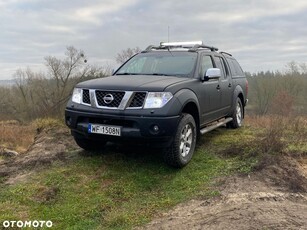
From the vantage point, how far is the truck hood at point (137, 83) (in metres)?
4.77

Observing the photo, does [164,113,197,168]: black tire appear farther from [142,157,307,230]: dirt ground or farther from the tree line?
the tree line

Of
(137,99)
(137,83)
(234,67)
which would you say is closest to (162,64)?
(137,83)

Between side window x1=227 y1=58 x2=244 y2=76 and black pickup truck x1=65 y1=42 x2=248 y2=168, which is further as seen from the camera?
side window x1=227 y1=58 x2=244 y2=76

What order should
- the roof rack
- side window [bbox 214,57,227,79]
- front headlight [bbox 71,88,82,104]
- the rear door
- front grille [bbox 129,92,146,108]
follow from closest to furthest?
front grille [bbox 129,92,146,108] → front headlight [bbox 71,88,82,104] → the roof rack → the rear door → side window [bbox 214,57,227,79]

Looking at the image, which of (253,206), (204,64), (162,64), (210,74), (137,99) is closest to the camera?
(253,206)

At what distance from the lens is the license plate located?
4.76 meters

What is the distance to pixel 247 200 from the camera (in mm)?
4074

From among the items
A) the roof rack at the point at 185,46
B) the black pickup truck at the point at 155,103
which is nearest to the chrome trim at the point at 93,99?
the black pickup truck at the point at 155,103

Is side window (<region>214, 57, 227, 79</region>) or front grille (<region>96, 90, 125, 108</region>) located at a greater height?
side window (<region>214, 57, 227, 79</region>)

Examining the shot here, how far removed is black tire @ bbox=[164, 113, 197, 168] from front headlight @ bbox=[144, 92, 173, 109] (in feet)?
1.50

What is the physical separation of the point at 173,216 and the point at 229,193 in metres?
0.97

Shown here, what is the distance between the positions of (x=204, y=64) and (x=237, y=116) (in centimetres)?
269

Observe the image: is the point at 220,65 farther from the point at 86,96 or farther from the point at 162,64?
the point at 86,96

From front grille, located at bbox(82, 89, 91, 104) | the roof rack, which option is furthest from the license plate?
the roof rack
